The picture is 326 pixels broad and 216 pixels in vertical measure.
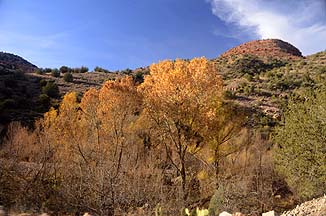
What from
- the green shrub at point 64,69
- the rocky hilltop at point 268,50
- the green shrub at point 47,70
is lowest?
the green shrub at point 47,70

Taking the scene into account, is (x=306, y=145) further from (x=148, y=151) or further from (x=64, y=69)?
(x=64, y=69)

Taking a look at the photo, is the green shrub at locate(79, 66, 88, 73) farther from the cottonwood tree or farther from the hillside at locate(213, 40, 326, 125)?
the cottonwood tree

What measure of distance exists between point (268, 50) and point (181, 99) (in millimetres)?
53772

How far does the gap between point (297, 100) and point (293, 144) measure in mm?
2600

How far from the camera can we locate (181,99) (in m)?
20.8

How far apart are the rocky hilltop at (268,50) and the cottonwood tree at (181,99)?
45.9 metres

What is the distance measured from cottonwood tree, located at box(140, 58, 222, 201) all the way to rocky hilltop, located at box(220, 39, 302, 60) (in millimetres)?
45869

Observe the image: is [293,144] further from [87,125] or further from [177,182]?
[87,125]

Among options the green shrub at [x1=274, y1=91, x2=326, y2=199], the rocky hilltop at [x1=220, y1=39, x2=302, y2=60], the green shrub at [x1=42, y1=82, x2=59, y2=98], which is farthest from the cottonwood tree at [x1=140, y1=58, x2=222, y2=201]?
the rocky hilltop at [x1=220, y1=39, x2=302, y2=60]

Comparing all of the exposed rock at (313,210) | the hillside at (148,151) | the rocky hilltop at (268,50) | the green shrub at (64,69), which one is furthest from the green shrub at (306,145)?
the rocky hilltop at (268,50)

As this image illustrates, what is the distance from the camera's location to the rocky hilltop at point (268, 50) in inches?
2648

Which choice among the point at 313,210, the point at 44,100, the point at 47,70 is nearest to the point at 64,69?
the point at 47,70

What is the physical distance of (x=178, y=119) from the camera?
68.6 ft

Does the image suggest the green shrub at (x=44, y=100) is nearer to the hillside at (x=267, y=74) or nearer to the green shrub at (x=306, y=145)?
the hillside at (x=267, y=74)
